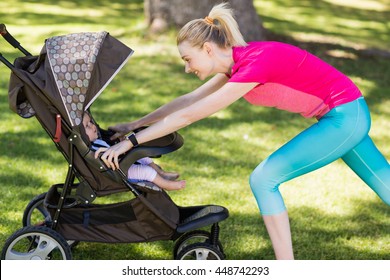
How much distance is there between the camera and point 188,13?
31.5 feet

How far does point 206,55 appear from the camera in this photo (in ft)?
12.9

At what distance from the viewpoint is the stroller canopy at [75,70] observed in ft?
13.1

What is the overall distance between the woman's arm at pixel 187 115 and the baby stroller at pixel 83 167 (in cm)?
8

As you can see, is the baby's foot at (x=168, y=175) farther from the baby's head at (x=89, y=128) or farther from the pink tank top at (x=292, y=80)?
the pink tank top at (x=292, y=80)

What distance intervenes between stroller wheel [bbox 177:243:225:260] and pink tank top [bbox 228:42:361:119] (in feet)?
2.71

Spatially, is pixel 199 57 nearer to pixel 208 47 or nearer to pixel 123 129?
pixel 208 47

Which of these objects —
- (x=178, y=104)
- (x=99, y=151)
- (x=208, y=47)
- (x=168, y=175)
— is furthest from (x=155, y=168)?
(x=208, y=47)

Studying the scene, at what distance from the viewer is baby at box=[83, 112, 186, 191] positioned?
4.21 meters

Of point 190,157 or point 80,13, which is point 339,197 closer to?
point 190,157

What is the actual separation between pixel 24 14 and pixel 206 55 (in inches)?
345

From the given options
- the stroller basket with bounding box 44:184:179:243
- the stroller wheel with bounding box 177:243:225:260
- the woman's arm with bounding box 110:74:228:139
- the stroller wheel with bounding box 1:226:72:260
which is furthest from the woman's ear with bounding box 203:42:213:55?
the stroller wheel with bounding box 1:226:72:260

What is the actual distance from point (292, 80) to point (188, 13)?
19.2ft

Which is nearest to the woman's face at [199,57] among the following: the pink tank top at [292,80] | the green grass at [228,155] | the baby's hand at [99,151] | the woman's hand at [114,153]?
the pink tank top at [292,80]
